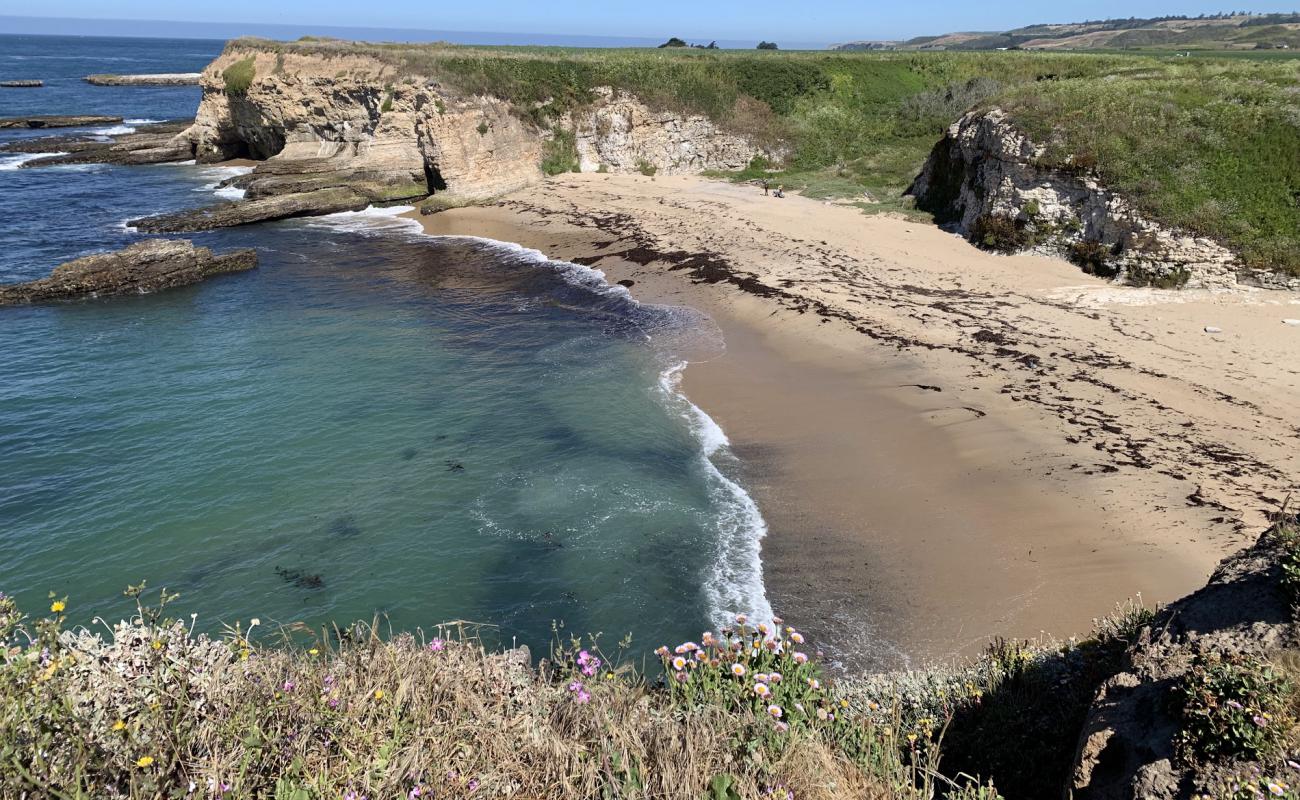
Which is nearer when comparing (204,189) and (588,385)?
(588,385)

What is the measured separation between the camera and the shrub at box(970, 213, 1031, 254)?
936 inches

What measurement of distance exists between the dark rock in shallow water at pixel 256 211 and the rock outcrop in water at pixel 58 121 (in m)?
34.6

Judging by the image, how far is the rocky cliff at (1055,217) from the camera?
65.6 feet

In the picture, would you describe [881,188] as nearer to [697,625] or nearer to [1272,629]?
[697,625]

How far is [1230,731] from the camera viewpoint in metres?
3.98

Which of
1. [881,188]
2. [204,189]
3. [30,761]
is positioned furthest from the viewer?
[204,189]

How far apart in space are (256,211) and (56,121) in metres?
37.9

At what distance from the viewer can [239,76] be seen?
1619 inches

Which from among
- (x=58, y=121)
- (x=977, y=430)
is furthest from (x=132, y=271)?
(x=58, y=121)

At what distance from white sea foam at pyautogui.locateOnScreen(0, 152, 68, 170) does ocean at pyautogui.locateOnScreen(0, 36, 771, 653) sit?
899 inches

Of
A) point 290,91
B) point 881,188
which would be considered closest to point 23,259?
point 290,91

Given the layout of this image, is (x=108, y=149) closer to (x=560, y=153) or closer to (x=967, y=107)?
(x=560, y=153)

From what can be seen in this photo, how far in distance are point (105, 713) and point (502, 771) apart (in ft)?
7.74

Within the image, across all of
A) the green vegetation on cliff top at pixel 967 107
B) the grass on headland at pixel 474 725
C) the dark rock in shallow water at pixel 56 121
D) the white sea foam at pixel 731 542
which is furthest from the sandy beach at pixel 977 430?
the dark rock in shallow water at pixel 56 121
